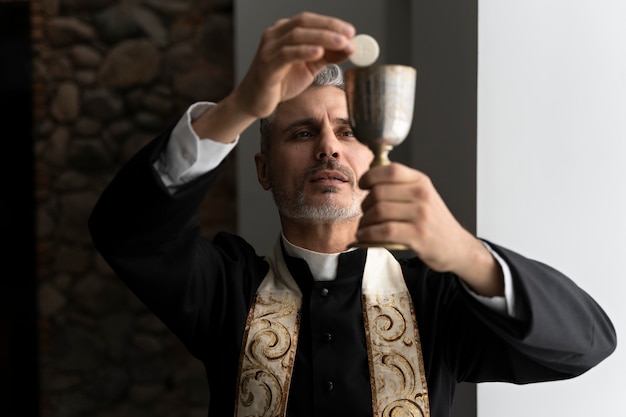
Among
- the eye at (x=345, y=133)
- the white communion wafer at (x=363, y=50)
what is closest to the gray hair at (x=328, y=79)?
the eye at (x=345, y=133)

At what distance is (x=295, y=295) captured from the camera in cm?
163

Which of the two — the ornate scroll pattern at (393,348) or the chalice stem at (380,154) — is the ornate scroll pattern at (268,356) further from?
the chalice stem at (380,154)

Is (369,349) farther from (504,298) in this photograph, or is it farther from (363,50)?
(363,50)

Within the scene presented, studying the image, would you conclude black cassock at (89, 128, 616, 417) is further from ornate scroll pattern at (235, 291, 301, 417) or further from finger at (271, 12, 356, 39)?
finger at (271, 12, 356, 39)

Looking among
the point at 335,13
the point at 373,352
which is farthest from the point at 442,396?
the point at 335,13

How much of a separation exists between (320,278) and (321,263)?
0.03 meters

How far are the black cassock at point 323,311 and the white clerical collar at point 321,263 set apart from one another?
2cm

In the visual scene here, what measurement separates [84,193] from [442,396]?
2.09 meters

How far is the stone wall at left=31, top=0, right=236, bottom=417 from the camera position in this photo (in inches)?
125

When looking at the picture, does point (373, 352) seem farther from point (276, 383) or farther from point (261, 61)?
point (261, 61)

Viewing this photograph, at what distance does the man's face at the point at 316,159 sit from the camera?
5.16 feet

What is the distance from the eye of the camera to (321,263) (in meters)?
1.65

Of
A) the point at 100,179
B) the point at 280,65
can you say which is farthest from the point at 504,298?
the point at 100,179

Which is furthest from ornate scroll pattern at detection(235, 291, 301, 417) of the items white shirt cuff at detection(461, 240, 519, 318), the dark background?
the dark background
